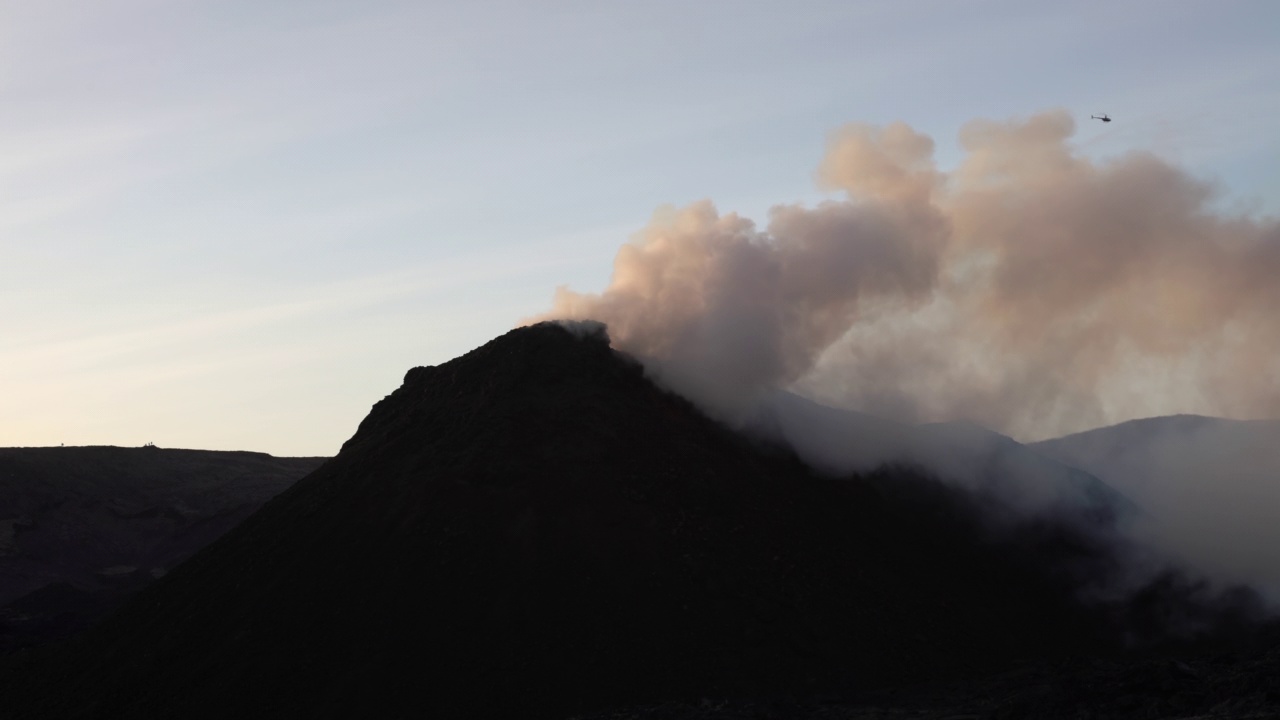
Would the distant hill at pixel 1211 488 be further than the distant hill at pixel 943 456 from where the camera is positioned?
No

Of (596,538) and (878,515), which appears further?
(878,515)

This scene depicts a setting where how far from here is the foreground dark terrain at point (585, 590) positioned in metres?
49.9

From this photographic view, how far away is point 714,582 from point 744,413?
15.7 meters

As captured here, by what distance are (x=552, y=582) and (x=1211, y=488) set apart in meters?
46.5

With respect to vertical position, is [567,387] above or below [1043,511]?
above

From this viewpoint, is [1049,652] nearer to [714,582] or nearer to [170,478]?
[714,582]

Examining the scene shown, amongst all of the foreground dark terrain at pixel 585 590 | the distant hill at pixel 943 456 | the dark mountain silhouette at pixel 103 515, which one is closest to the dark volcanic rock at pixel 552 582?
the foreground dark terrain at pixel 585 590

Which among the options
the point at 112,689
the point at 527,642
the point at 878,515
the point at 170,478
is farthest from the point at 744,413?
the point at 170,478

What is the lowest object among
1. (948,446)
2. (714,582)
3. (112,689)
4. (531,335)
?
(112,689)

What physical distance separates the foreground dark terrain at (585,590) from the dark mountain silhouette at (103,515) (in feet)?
136

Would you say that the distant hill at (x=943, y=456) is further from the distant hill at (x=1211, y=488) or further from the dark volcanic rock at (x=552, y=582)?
the distant hill at (x=1211, y=488)

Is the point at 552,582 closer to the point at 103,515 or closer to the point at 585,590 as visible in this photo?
the point at 585,590

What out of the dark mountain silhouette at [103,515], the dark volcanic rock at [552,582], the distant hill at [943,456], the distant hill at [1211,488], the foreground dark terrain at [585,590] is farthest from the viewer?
the dark mountain silhouette at [103,515]

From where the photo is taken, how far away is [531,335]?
69.6 metres
